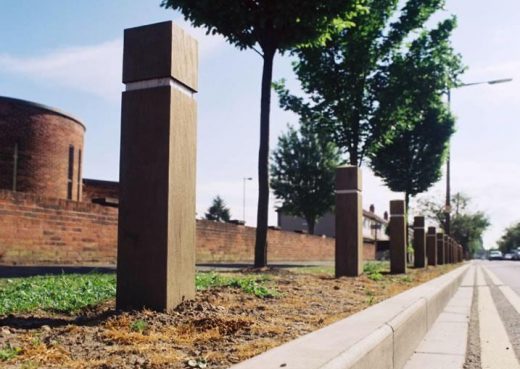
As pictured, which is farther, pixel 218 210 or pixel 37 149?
pixel 218 210

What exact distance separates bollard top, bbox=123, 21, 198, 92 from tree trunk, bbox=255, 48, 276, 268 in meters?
5.70

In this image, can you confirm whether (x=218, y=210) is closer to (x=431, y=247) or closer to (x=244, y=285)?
(x=431, y=247)

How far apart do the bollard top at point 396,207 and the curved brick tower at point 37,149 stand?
15.2m

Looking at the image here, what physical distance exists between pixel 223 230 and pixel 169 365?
16.7m

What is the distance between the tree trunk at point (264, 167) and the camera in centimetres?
941

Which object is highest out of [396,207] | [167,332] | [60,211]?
[396,207]

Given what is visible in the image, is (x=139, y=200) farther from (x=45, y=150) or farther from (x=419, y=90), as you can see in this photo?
(x=45, y=150)

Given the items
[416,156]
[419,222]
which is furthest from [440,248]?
[419,222]

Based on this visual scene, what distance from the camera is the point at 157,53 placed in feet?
12.5

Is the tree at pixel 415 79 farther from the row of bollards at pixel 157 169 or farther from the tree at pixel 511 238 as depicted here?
the tree at pixel 511 238

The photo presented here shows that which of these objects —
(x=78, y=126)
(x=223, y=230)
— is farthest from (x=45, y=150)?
(x=223, y=230)

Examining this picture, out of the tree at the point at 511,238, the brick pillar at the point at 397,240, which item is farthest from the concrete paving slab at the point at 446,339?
the tree at the point at 511,238

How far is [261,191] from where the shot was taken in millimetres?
9664

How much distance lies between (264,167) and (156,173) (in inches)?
236
